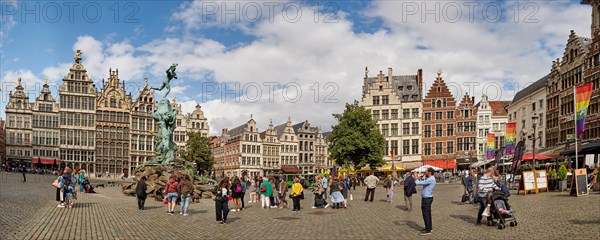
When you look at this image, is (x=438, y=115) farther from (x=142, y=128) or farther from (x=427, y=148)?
(x=142, y=128)

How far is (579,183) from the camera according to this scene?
23797 mm

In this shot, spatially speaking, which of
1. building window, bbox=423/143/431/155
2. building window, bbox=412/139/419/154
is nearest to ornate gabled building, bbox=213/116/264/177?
building window, bbox=412/139/419/154

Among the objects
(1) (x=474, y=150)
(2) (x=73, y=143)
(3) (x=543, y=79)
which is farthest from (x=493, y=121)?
(2) (x=73, y=143)

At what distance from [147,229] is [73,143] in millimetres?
70713

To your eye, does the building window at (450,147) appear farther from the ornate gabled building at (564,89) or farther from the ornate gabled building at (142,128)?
the ornate gabled building at (142,128)

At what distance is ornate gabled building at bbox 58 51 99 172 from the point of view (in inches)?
3095

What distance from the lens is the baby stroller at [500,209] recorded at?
573 inches

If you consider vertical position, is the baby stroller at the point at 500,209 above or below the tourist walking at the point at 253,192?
above

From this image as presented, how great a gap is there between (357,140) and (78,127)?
1830 inches

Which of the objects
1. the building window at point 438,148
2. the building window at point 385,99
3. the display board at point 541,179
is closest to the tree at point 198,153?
the building window at point 385,99

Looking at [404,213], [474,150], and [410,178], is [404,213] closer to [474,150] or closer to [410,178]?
[410,178]

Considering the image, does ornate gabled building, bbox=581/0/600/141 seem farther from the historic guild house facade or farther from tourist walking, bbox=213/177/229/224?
the historic guild house facade

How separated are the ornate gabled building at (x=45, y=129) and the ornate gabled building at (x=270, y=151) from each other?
34239 millimetres

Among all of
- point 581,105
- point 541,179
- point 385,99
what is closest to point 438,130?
point 385,99
